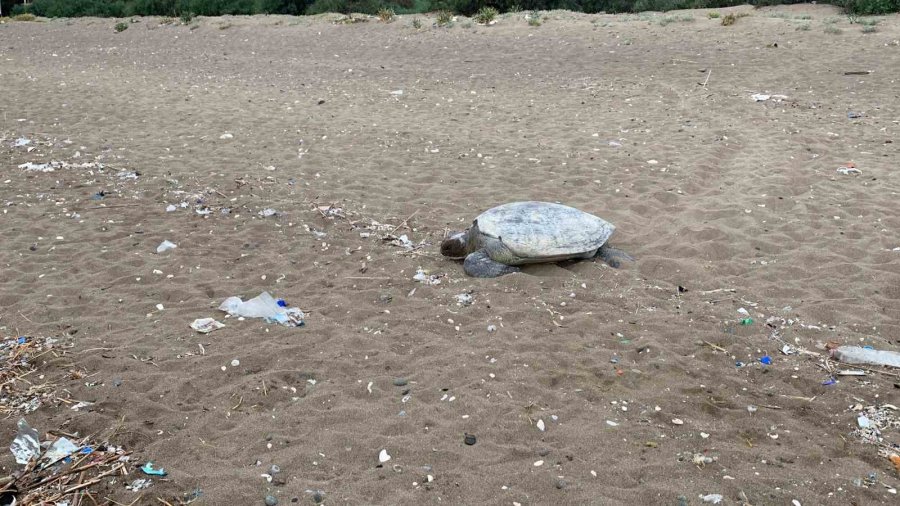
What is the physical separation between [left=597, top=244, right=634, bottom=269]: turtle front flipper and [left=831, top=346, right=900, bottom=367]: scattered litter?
60.3 inches

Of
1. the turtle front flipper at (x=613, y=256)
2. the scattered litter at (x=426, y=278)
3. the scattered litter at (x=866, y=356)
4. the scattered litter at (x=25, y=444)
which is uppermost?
the turtle front flipper at (x=613, y=256)

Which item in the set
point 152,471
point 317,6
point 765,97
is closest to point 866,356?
point 152,471

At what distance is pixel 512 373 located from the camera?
11.5ft

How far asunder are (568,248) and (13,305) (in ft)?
12.1

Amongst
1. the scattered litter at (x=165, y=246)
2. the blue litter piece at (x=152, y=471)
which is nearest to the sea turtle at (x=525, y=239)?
the scattered litter at (x=165, y=246)

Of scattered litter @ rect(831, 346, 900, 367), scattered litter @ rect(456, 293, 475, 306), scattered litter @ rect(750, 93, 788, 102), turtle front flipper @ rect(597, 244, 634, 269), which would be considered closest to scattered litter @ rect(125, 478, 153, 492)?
scattered litter @ rect(456, 293, 475, 306)

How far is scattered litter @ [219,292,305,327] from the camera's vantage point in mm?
4098

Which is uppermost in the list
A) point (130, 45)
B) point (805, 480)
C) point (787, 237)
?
point (130, 45)

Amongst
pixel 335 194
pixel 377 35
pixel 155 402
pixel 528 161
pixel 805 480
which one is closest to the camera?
pixel 805 480

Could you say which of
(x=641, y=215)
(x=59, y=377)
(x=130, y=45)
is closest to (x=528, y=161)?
(x=641, y=215)

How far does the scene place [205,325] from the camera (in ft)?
13.2

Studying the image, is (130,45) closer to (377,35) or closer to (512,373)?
(377,35)

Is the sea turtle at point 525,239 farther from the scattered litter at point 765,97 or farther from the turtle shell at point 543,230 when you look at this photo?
the scattered litter at point 765,97

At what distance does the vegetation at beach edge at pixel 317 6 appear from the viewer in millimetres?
17562
